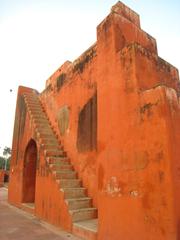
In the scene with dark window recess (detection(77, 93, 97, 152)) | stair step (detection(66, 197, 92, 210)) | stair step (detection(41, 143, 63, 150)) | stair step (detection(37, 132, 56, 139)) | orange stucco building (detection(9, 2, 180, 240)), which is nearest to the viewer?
orange stucco building (detection(9, 2, 180, 240))

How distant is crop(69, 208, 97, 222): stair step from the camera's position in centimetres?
538

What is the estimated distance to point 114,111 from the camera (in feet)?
14.8

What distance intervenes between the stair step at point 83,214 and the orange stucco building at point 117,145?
0.02m

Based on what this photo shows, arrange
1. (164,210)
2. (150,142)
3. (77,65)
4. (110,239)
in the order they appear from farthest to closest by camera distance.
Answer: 1. (77,65)
2. (110,239)
3. (150,142)
4. (164,210)

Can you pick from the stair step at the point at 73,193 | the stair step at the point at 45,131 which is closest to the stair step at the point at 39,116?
the stair step at the point at 45,131

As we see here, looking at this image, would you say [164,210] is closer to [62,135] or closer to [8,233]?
[8,233]

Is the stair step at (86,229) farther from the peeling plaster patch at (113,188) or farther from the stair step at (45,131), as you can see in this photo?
the stair step at (45,131)

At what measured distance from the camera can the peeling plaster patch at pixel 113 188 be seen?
4102 mm

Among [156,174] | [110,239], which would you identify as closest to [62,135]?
[110,239]

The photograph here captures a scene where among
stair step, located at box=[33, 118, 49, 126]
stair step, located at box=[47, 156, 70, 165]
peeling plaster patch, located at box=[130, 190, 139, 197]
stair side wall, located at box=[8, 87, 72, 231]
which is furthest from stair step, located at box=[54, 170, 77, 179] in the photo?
peeling plaster patch, located at box=[130, 190, 139, 197]

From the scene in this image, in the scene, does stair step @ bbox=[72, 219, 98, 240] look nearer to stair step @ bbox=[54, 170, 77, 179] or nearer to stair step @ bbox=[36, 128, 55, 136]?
stair step @ bbox=[54, 170, 77, 179]

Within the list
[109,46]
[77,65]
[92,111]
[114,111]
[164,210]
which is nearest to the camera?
[164,210]

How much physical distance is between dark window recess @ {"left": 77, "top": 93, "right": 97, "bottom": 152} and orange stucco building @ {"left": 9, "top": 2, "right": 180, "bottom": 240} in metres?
0.03

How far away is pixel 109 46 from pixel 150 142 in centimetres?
239
